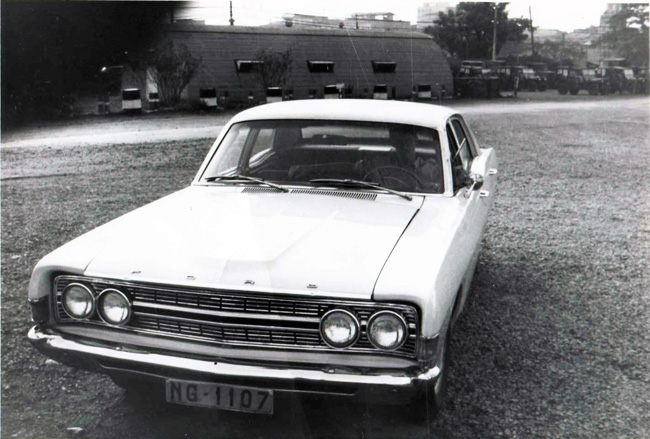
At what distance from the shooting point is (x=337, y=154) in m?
3.83

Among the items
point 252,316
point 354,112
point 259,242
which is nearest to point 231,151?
point 354,112

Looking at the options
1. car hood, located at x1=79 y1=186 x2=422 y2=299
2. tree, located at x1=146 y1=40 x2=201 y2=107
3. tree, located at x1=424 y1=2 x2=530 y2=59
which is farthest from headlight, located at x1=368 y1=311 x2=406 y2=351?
tree, located at x1=424 y1=2 x2=530 y2=59

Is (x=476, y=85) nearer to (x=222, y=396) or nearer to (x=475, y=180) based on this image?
(x=475, y=180)

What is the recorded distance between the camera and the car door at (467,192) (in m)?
3.40

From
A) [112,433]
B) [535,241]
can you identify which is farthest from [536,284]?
[112,433]

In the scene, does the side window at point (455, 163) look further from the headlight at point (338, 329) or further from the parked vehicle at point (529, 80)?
the parked vehicle at point (529, 80)

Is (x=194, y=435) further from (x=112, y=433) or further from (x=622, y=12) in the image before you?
(x=622, y=12)

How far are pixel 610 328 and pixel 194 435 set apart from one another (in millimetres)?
2686

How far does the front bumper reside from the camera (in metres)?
2.43

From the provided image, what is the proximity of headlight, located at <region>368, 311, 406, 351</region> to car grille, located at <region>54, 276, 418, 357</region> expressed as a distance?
23 millimetres

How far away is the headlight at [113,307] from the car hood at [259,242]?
3.3 inches

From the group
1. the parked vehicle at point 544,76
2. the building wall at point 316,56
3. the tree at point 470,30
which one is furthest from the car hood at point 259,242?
the parked vehicle at point 544,76

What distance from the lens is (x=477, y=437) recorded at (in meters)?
2.82

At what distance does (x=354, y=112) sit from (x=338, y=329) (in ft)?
5.80
